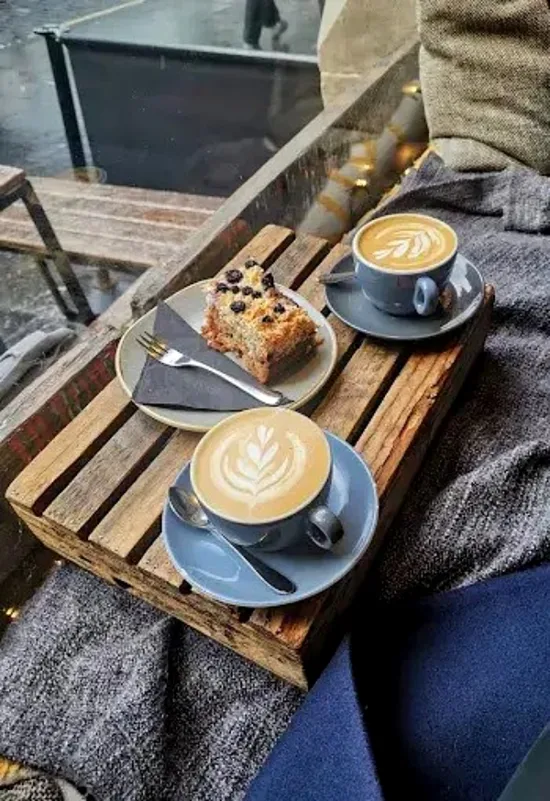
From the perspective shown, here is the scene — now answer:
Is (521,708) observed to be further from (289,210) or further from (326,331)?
(289,210)

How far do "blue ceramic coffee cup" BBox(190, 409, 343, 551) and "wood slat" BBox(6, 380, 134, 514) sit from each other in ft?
0.51

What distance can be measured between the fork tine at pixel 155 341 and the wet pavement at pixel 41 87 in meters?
0.26

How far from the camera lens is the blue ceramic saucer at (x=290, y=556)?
0.61 meters

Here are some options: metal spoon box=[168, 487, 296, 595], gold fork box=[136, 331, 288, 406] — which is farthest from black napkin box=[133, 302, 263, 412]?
metal spoon box=[168, 487, 296, 595]

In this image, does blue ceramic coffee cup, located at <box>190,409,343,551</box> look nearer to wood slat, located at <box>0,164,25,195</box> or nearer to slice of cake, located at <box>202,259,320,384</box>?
slice of cake, located at <box>202,259,320,384</box>

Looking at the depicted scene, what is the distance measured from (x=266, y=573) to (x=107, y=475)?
19 cm

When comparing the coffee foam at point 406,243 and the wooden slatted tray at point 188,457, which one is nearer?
the wooden slatted tray at point 188,457

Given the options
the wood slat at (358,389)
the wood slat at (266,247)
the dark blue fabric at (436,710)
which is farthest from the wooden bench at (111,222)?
the dark blue fabric at (436,710)

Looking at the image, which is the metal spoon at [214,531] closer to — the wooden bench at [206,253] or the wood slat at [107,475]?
the wood slat at [107,475]

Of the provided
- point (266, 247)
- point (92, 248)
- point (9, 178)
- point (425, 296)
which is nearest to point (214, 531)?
point (425, 296)

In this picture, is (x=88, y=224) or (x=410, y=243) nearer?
(x=410, y=243)

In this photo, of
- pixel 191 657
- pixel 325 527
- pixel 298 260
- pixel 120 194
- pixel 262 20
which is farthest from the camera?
pixel 262 20

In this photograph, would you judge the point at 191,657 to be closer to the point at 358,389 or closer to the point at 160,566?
Result: the point at 160,566

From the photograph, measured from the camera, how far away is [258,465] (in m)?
0.63
